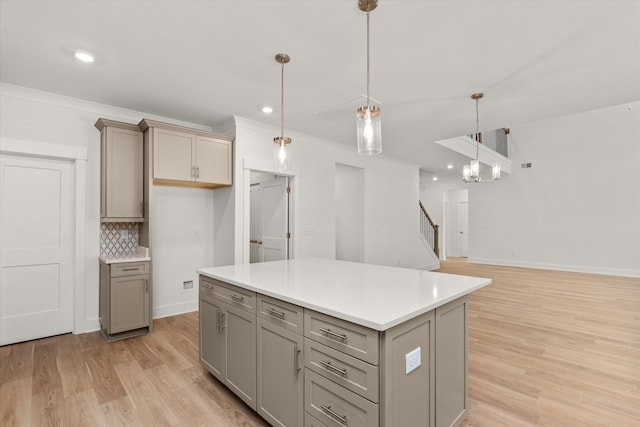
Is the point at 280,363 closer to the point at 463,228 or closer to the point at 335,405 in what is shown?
the point at 335,405

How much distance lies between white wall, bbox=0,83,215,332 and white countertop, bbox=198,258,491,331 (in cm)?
199

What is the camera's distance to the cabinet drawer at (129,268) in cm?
335

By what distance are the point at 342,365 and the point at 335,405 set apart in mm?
209

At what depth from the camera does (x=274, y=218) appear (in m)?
5.00

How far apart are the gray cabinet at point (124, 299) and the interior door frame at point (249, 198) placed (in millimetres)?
1170

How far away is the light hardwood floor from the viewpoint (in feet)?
6.79

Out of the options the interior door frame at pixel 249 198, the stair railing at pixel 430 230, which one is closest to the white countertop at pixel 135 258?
the interior door frame at pixel 249 198

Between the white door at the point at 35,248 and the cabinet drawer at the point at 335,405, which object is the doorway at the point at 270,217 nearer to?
the white door at the point at 35,248

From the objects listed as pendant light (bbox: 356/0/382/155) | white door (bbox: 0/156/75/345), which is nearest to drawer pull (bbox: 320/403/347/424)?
pendant light (bbox: 356/0/382/155)

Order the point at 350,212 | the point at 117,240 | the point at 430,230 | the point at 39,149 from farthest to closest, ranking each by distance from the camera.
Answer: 1. the point at 430,230
2. the point at 350,212
3. the point at 117,240
4. the point at 39,149

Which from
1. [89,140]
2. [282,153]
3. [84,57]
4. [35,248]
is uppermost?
[84,57]

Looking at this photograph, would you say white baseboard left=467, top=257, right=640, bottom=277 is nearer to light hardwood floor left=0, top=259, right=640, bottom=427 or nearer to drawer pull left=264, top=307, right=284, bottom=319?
light hardwood floor left=0, top=259, right=640, bottom=427

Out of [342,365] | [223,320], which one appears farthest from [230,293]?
[342,365]

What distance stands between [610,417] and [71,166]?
5344 millimetres
